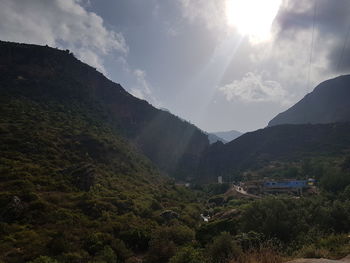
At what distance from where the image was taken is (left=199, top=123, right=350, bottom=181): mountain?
124 metres

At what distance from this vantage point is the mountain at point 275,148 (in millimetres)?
123688

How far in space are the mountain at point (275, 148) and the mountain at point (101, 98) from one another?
1236cm

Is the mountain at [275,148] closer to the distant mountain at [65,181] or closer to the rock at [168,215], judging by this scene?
the distant mountain at [65,181]

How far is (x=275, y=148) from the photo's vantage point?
14288 cm

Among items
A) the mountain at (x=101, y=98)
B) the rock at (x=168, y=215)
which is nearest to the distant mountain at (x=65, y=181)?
the rock at (x=168, y=215)

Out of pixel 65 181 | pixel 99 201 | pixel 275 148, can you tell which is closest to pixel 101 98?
pixel 65 181

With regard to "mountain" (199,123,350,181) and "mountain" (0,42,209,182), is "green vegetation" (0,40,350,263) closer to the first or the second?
"mountain" (0,42,209,182)

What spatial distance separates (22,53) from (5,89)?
24.5 metres

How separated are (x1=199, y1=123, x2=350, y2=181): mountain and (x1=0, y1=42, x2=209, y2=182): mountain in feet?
40.5

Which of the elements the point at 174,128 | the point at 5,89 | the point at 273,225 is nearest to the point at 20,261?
the point at 273,225

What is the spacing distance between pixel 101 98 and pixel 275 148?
295ft

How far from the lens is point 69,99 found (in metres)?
81.3

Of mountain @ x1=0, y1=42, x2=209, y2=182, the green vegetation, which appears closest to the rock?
the green vegetation

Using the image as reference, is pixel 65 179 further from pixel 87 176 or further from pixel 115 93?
pixel 115 93
